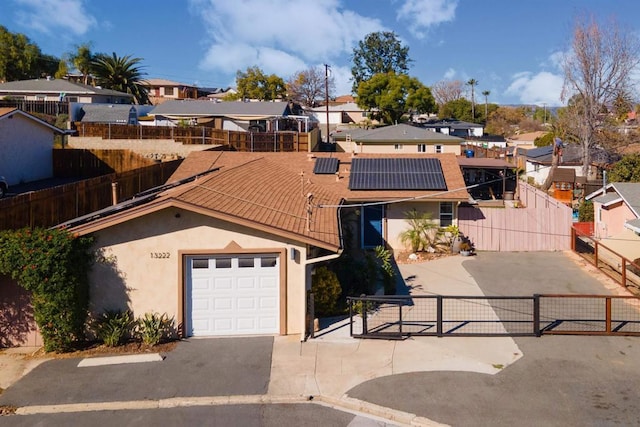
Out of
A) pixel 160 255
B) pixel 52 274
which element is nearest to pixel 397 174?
pixel 160 255

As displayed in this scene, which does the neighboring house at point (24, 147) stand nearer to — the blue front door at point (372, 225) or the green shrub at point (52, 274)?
the green shrub at point (52, 274)

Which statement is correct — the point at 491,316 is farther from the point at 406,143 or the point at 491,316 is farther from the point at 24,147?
the point at 406,143

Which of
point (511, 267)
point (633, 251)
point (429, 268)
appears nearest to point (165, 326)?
point (429, 268)

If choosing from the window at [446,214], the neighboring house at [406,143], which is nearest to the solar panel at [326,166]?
the window at [446,214]

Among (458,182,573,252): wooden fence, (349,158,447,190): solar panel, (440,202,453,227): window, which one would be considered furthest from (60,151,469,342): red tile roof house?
(458,182,573,252): wooden fence

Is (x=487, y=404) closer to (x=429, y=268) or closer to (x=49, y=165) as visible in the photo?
(x=429, y=268)
